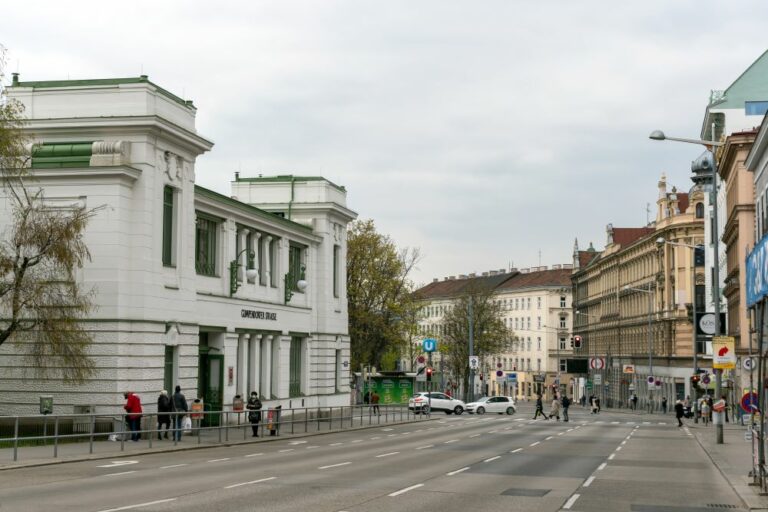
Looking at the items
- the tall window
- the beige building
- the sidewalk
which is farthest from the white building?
the beige building

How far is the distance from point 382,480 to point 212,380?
21.9 metres

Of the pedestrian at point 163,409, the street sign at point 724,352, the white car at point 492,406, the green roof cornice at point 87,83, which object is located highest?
the green roof cornice at point 87,83

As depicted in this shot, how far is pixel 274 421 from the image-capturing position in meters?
39.9

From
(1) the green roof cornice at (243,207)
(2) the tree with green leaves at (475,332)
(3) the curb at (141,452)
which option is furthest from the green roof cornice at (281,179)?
(2) the tree with green leaves at (475,332)

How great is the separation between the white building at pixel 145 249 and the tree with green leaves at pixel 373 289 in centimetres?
3233

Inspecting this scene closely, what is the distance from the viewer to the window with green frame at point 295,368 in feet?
173

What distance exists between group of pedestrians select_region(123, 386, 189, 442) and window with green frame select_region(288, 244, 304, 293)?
57.3 feet

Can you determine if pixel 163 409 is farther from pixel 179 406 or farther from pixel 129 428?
pixel 129 428

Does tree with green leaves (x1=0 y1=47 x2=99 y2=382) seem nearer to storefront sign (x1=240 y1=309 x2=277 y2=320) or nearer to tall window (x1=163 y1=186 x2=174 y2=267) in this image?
tall window (x1=163 y1=186 x2=174 y2=267)

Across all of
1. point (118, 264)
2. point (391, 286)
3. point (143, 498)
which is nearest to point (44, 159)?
point (118, 264)

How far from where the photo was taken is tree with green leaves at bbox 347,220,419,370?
80.4 m

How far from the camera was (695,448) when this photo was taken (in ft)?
122

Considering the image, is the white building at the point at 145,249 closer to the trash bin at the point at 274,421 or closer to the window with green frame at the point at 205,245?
the window with green frame at the point at 205,245

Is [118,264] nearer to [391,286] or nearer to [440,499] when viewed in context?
[440,499]
